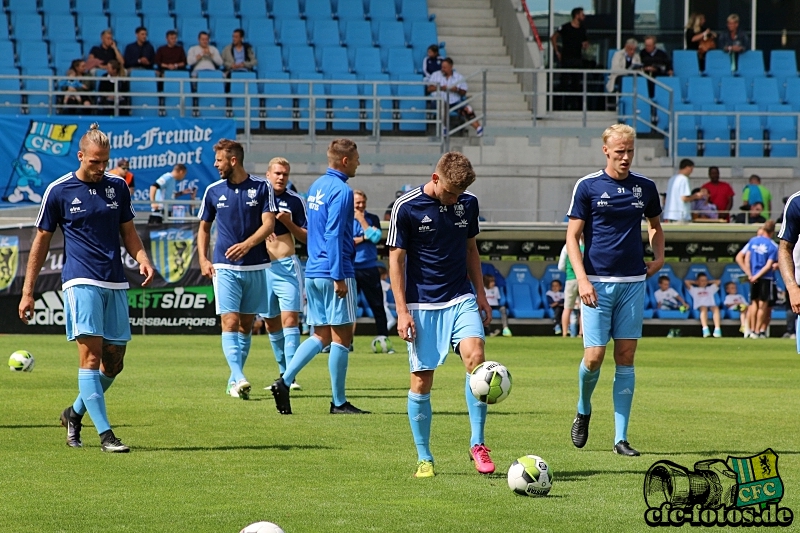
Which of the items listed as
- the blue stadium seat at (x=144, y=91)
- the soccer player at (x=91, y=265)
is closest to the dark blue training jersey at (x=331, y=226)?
the soccer player at (x=91, y=265)

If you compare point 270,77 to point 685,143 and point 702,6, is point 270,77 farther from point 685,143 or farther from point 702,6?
point 702,6

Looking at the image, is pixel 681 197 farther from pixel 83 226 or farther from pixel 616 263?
pixel 83 226

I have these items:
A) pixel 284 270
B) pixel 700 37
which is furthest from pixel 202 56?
pixel 284 270

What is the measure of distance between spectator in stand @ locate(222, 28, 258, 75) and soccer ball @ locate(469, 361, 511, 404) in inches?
806

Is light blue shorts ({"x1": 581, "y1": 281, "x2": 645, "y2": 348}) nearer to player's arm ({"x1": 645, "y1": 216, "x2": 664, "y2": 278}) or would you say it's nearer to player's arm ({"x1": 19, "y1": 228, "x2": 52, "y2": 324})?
player's arm ({"x1": 645, "y1": 216, "x2": 664, "y2": 278})

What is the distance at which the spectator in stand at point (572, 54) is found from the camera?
96.3 feet

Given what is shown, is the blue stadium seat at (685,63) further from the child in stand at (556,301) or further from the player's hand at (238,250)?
the player's hand at (238,250)

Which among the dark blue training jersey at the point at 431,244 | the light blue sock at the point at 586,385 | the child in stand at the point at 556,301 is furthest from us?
the child in stand at the point at 556,301

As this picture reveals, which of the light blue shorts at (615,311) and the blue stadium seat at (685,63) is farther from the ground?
the blue stadium seat at (685,63)

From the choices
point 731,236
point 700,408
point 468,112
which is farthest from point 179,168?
point 700,408

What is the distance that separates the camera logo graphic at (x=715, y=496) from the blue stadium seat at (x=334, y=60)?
70.0 feet

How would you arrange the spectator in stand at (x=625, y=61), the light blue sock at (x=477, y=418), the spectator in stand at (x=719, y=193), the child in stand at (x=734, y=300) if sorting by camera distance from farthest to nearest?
the spectator in stand at (x=625, y=61) < the spectator in stand at (x=719, y=193) < the child in stand at (x=734, y=300) < the light blue sock at (x=477, y=418)

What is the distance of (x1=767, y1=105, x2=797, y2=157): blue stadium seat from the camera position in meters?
28.8

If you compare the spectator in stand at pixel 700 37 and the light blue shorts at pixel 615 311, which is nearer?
the light blue shorts at pixel 615 311
